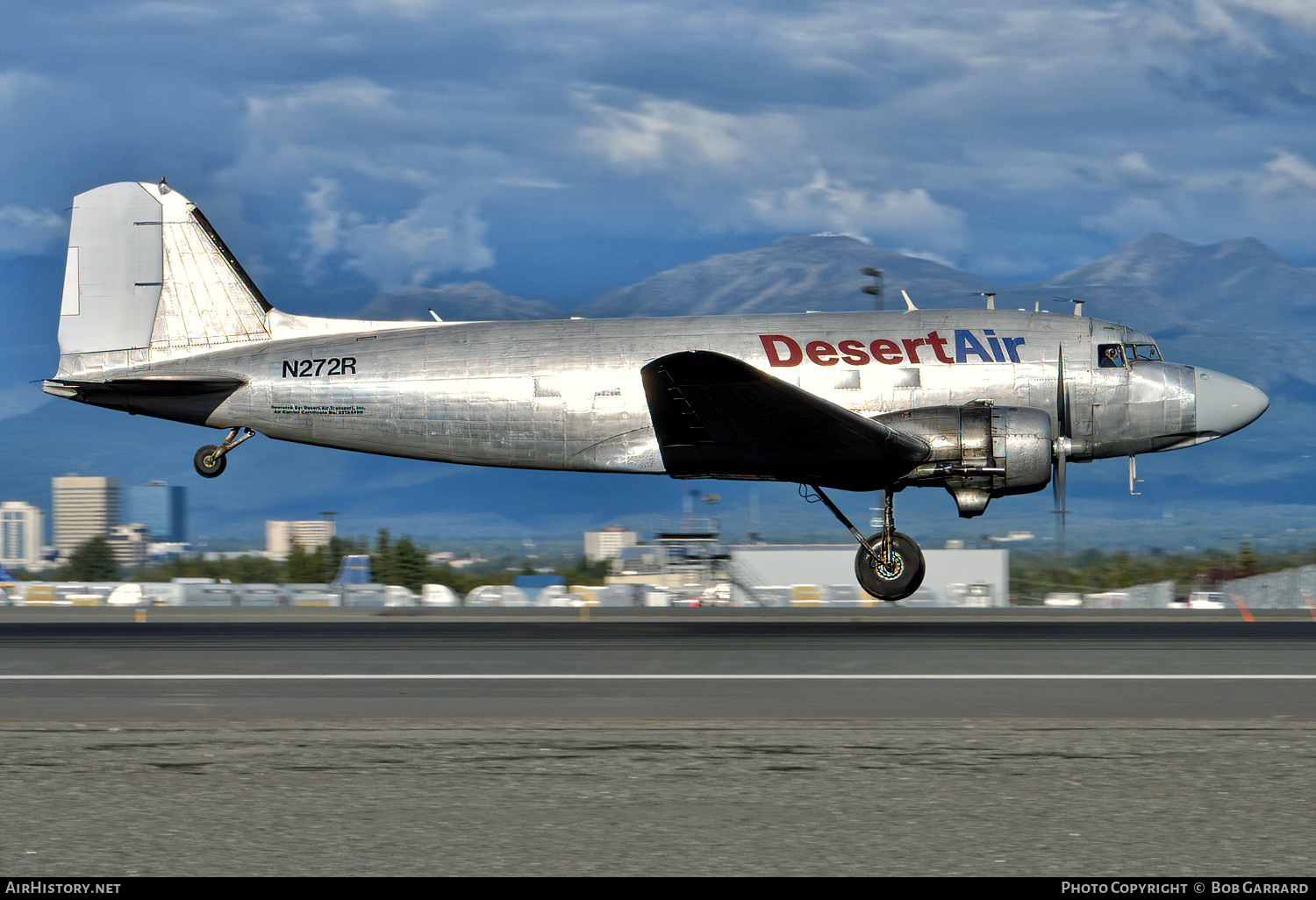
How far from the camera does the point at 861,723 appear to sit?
10555mm

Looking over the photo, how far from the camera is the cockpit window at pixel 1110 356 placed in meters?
21.0

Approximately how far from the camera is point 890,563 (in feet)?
65.8

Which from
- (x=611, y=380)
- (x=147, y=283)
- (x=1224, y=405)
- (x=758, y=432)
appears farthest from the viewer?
(x=147, y=283)

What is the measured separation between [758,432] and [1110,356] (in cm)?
663

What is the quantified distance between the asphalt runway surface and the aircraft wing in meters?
3.96

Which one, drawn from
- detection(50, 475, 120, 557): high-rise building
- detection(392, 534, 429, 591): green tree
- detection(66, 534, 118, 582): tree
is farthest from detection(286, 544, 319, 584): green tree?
detection(50, 475, 120, 557): high-rise building

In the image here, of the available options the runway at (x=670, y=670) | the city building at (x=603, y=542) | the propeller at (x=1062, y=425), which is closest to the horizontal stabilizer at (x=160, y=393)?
the runway at (x=670, y=670)

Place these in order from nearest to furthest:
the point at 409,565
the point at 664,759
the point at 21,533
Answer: the point at 664,759 → the point at 409,565 → the point at 21,533

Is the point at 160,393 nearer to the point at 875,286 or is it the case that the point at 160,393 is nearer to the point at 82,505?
the point at 875,286

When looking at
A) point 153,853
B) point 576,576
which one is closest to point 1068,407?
point 153,853

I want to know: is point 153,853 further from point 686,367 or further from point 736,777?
point 686,367

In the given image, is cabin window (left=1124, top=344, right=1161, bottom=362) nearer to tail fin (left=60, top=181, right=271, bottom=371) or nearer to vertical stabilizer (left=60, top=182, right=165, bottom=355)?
tail fin (left=60, top=181, right=271, bottom=371)

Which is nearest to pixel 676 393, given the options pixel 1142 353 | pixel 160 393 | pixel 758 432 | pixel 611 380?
pixel 758 432

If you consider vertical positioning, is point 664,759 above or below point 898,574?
below
